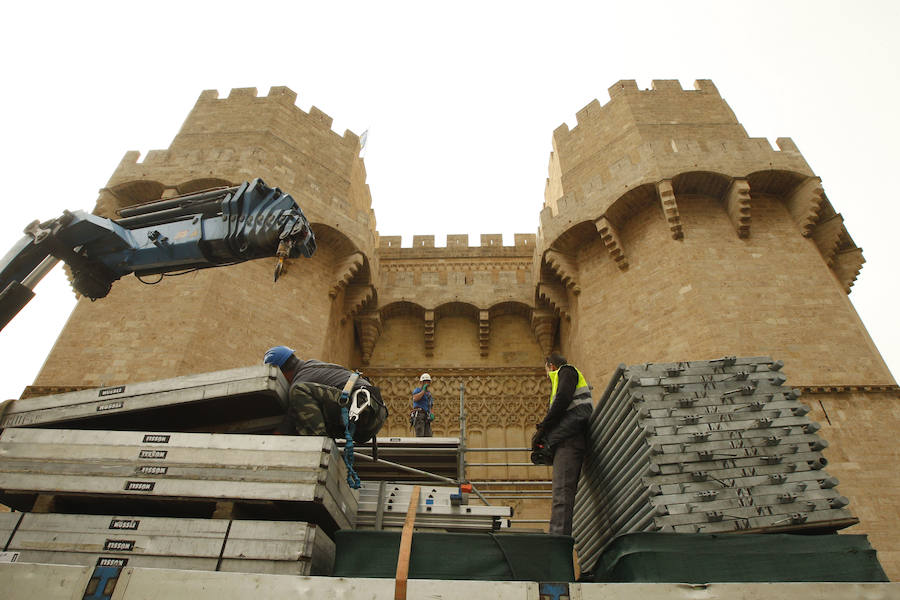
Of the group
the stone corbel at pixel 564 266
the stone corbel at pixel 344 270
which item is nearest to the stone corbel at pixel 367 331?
the stone corbel at pixel 344 270

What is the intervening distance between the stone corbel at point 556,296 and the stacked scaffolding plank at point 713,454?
25.8 feet

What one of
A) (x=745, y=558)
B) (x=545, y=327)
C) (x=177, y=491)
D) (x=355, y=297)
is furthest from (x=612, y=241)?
(x=177, y=491)

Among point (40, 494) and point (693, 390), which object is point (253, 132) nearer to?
point (40, 494)

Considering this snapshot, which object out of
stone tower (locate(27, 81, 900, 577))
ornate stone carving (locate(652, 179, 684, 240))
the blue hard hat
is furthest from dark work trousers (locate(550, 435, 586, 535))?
ornate stone carving (locate(652, 179, 684, 240))

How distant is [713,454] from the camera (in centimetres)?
397

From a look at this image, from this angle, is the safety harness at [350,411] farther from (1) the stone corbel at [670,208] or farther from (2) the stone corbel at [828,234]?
(2) the stone corbel at [828,234]

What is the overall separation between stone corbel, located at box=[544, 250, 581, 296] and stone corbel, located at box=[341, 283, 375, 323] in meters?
3.88

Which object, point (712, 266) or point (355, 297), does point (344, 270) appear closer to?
point (355, 297)

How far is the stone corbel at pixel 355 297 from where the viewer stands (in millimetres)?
12820

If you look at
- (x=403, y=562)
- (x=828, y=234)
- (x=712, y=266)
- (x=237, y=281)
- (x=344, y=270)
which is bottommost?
(x=403, y=562)

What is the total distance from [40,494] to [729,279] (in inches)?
378

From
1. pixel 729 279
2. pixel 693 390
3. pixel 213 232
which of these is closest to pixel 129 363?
pixel 213 232

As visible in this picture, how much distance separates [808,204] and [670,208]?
2506 mm

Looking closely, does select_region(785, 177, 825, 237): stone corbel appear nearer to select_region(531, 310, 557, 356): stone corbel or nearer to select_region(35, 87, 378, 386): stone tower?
select_region(531, 310, 557, 356): stone corbel
